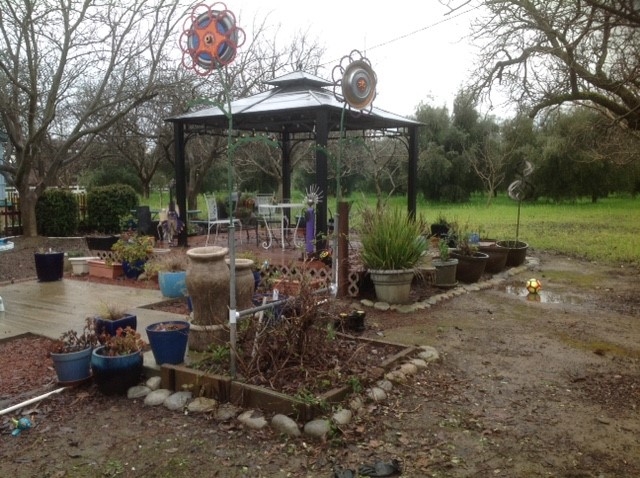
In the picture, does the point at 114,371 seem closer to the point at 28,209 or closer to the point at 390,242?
the point at 390,242

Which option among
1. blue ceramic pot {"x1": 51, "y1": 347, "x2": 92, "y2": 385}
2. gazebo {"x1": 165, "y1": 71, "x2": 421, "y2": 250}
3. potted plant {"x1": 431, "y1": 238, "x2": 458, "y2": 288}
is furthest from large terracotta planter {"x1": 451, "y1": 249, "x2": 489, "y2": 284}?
blue ceramic pot {"x1": 51, "y1": 347, "x2": 92, "y2": 385}

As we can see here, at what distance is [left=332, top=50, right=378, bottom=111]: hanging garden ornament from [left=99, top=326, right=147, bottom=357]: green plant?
11.4 feet

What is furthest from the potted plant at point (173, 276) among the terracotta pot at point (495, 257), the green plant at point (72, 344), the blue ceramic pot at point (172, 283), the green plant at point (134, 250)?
the terracotta pot at point (495, 257)

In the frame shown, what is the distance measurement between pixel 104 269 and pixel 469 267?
5.10 m

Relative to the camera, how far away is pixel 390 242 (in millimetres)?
5949

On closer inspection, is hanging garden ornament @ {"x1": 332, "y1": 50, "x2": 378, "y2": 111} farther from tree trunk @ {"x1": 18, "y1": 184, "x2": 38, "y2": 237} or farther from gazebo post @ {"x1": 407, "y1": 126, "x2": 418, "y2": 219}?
tree trunk @ {"x1": 18, "y1": 184, "x2": 38, "y2": 237}

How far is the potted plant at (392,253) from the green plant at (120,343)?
9.87 ft

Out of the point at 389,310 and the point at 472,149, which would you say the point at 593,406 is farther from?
the point at 472,149

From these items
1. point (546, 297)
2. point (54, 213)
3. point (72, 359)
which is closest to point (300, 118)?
point (546, 297)

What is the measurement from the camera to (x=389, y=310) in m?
5.96

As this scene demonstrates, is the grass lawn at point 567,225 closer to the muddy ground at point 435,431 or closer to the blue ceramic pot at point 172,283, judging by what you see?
the blue ceramic pot at point 172,283

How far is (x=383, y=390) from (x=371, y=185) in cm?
2183

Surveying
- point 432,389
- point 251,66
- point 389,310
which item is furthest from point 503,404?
point 251,66

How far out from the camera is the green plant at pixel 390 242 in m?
5.98
